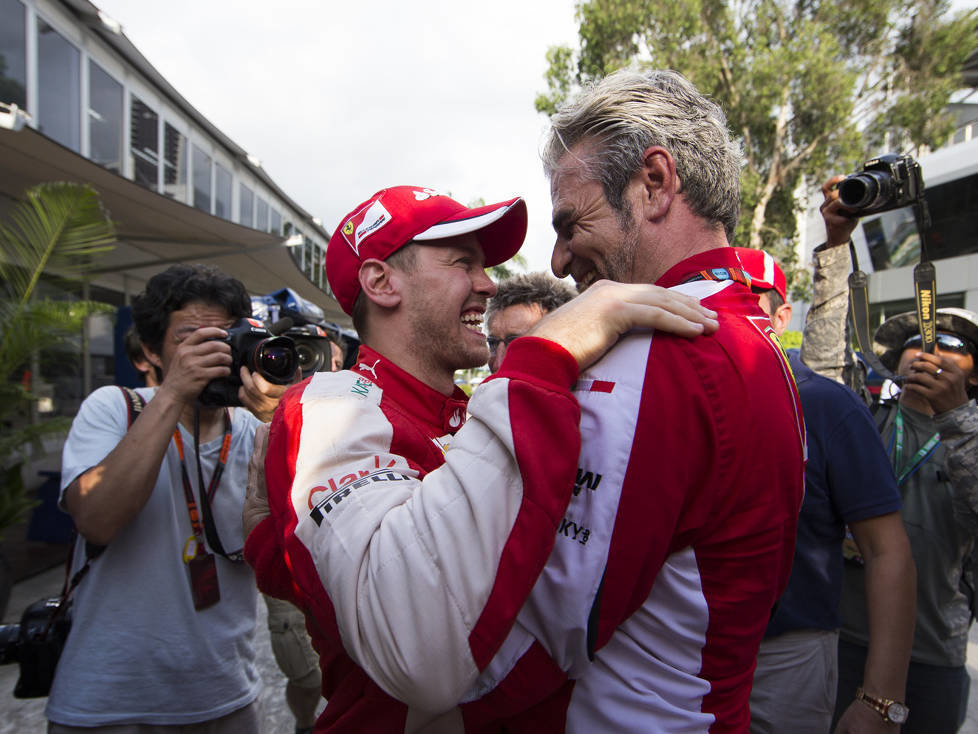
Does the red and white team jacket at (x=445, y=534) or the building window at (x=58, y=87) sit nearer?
the red and white team jacket at (x=445, y=534)

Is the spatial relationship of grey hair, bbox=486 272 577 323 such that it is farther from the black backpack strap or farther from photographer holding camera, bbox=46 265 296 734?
the black backpack strap

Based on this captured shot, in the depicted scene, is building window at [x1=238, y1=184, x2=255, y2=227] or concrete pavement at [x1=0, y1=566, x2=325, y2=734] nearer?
concrete pavement at [x1=0, y1=566, x2=325, y2=734]

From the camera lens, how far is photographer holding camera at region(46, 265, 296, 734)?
185 cm

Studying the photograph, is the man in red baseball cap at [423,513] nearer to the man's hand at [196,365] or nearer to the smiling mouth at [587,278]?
the smiling mouth at [587,278]

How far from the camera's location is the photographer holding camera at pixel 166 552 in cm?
185

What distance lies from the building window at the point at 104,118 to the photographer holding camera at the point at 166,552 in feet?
29.9

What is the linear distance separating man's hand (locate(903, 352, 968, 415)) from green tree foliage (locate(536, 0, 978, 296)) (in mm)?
14630

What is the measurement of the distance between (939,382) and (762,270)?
0.90 metres

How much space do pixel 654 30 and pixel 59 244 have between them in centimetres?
1589

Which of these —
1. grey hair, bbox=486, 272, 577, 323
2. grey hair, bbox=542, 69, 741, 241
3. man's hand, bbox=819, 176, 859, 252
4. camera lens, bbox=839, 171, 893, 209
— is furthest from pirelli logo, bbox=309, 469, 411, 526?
grey hair, bbox=486, 272, 577, 323

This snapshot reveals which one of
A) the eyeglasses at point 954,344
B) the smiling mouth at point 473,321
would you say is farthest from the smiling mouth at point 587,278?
the eyeglasses at point 954,344

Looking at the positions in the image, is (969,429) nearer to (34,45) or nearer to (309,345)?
(309,345)

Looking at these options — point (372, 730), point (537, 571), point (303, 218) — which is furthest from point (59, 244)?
point (303, 218)

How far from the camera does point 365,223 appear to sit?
4.98 feet
